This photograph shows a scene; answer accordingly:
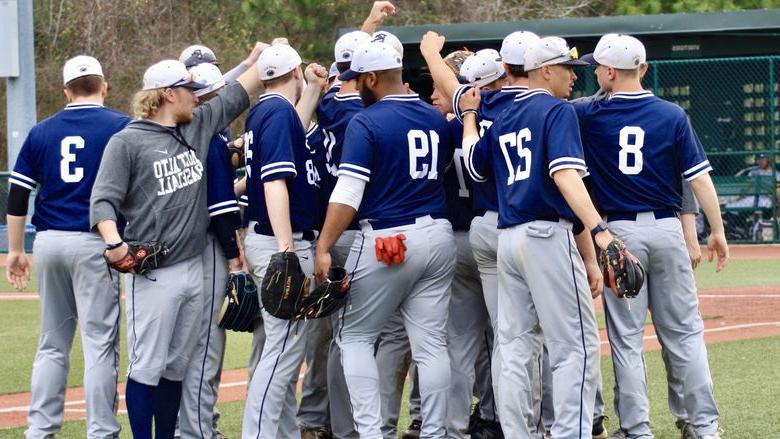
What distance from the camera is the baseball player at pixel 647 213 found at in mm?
6793

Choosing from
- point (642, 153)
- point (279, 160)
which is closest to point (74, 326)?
point (279, 160)

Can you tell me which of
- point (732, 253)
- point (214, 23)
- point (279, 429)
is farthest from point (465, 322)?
point (214, 23)

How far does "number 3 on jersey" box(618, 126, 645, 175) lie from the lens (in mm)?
6805

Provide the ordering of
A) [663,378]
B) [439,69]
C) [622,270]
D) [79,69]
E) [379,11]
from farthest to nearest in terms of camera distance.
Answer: [663,378], [379,11], [439,69], [79,69], [622,270]

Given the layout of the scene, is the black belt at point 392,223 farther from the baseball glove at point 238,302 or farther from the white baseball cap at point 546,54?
the white baseball cap at point 546,54

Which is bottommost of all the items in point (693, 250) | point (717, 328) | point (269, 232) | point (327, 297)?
point (717, 328)

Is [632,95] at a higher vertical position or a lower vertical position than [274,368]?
higher

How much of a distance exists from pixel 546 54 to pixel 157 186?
2039 millimetres

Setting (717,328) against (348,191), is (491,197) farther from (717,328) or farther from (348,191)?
(717,328)

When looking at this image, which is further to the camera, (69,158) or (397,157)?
(69,158)

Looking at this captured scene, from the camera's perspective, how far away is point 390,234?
21.8ft

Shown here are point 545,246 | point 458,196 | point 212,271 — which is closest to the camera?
point 545,246

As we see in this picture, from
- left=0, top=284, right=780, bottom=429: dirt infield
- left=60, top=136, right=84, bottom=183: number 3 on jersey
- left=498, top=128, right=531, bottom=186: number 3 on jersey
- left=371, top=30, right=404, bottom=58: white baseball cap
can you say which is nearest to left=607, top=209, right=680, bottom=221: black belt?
left=498, top=128, right=531, bottom=186: number 3 on jersey

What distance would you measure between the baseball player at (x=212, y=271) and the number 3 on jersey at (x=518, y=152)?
1.42 metres
